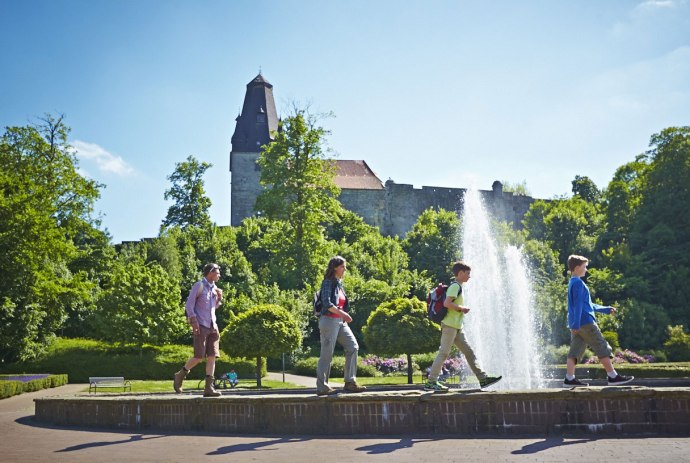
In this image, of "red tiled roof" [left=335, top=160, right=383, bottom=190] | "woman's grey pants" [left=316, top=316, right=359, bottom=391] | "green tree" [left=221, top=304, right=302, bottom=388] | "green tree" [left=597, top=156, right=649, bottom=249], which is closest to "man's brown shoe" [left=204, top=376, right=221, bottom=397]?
"woman's grey pants" [left=316, top=316, right=359, bottom=391]

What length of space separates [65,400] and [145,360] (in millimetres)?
20492

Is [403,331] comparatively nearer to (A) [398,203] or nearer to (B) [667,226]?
(B) [667,226]

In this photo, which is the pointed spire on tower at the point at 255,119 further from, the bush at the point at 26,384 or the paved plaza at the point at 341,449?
the paved plaza at the point at 341,449

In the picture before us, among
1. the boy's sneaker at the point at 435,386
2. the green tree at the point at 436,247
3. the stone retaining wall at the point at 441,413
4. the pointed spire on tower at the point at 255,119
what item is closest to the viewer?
the stone retaining wall at the point at 441,413

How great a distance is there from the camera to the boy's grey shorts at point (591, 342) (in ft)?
28.9

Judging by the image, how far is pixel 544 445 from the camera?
7254 mm

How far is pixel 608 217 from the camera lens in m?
54.8

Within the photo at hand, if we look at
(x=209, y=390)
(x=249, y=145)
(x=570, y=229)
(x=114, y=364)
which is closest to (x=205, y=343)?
(x=209, y=390)

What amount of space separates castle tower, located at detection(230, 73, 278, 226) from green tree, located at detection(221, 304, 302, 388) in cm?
4821

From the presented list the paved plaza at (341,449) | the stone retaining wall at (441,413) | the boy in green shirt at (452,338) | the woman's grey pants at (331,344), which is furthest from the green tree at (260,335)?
the boy in green shirt at (452,338)

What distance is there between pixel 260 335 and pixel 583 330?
18771 mm

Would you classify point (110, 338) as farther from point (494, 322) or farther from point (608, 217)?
point (608, 217)

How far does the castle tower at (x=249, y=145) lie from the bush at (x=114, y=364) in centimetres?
4265

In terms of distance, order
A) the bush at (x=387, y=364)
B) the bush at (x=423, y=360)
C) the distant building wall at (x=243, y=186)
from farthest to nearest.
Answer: the distant building wall at (x=243, y=186) < the bush at (x=423, y=360) < the bush at (x=387, y=364)
